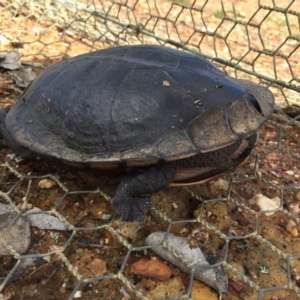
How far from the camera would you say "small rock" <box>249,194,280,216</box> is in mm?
1160

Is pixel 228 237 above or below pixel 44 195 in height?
above

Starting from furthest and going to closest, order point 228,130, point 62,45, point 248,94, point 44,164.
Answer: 1. point 62,45
2. point 44,164
3. point 248,94
4. point 228,130

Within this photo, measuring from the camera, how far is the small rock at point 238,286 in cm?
91

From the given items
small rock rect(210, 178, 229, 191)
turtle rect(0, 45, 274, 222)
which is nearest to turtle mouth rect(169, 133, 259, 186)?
turtle rect(0, 45, 274, 222)

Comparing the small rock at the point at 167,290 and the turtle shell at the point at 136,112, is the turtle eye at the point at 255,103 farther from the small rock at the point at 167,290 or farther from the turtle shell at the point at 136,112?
the small rock at the point at 167,290

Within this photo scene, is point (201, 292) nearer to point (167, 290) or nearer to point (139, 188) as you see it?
point (167, 290)

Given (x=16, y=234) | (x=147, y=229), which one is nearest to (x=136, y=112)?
(x=147, y=229)

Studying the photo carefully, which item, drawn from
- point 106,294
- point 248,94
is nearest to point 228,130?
point 248,94

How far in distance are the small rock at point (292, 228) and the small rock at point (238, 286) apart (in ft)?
0.78

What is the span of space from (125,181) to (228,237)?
30 centimetres

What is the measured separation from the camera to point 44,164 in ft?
4.06

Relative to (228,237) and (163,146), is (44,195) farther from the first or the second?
(228,237)

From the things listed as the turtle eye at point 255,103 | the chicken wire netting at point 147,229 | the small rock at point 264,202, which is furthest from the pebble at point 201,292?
the turtle eye at point 255,103

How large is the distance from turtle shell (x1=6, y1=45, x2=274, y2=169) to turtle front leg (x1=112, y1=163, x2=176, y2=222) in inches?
2.0
